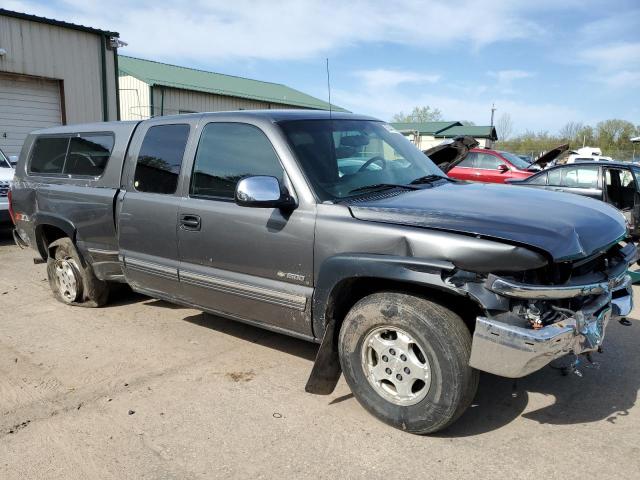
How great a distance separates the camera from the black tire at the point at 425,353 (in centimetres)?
278

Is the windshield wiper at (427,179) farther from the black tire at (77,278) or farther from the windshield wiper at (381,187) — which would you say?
the black tire at (77,278)

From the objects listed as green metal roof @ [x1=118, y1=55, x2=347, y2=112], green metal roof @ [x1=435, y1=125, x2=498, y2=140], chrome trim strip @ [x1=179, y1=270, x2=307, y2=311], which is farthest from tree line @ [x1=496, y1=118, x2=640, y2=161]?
chrome trim strip @ [x1=179, y1=270, x2=307, y2=311]

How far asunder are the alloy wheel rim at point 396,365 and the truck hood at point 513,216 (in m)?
0.67

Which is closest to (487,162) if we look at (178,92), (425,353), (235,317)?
(235,317)

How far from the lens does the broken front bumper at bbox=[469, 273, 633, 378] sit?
254 centimetres

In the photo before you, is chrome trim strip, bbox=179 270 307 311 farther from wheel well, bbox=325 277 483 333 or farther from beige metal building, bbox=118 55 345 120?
beige metal building, bbox=118 55 345 120

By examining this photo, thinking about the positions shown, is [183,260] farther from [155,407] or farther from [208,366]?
[155,407]

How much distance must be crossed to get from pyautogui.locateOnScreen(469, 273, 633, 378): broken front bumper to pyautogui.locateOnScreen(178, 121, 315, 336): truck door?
3.84 feet

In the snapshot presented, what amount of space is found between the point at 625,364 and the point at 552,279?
5.87ft

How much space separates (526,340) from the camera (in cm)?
253

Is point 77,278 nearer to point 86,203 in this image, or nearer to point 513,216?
point 86,203

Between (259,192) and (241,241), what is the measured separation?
0.56m

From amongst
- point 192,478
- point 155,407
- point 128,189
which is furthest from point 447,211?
point 128,189

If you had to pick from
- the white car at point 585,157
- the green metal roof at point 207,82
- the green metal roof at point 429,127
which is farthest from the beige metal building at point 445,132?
the white car at point 585,157
